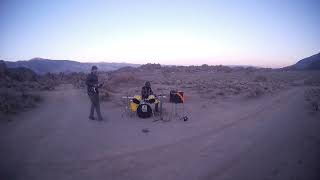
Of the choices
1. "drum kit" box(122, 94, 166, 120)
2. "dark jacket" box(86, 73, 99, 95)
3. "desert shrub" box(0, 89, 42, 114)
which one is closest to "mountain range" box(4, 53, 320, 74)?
"desert shrub" box(0, 89, 42, 114)

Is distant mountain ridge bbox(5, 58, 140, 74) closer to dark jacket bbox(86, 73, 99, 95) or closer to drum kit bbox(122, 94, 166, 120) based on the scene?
drum kit bbox(122, 94, 166, 120)

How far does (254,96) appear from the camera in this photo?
63.7ft

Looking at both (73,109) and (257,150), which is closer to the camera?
(257,150)

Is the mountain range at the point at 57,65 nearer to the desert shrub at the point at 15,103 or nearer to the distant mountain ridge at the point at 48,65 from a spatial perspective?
the distant mountain ridge at the point at 48,65

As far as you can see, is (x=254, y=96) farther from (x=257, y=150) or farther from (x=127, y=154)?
(x=127, y=154)

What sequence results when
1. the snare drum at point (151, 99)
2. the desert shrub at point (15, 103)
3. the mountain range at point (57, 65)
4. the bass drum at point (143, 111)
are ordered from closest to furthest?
the bass drum at point (143, 111)
the desert shrub at point (15, 103)
the snare drum at point (151, 99)
the mountain range at point (57, 65)

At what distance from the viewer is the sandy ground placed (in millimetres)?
6609

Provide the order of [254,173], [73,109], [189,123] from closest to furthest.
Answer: [254,173] → [189,123] → [73,109]

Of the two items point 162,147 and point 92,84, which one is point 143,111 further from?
point 162,147

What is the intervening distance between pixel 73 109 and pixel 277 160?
10.2 m

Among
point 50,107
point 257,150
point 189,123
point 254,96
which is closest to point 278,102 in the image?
point 254,96

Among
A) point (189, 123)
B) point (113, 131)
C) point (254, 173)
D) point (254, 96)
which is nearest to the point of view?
point (254, 173)

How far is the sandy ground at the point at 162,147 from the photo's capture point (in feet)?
21.7

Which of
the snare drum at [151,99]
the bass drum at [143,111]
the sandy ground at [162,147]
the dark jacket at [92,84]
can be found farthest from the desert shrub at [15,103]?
the snare drum at [151,99]
